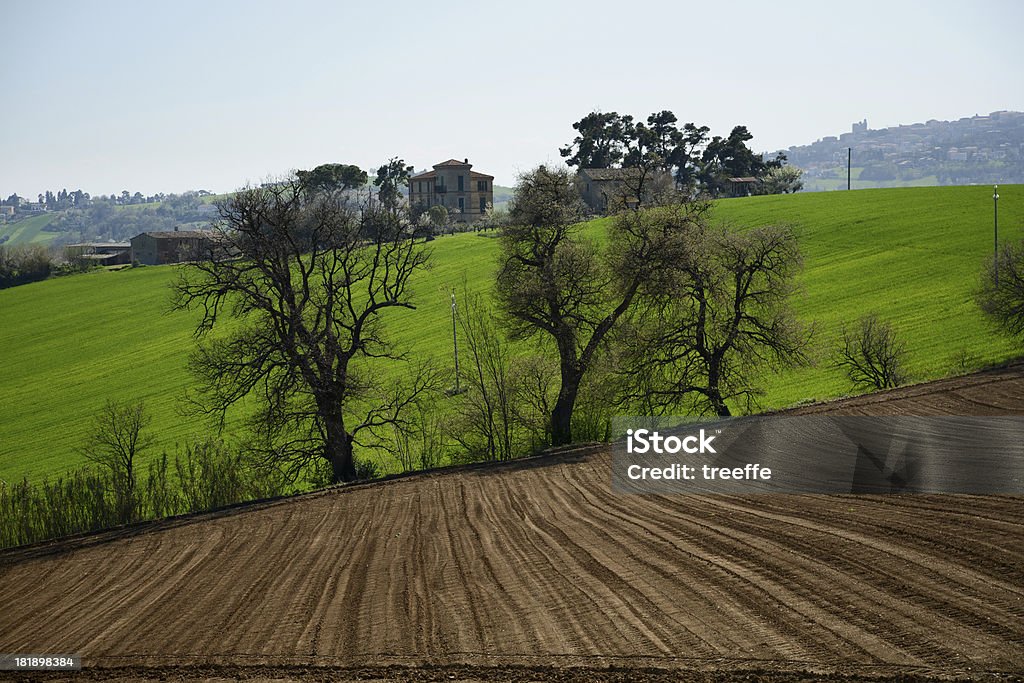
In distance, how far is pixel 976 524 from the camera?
14.3 meters

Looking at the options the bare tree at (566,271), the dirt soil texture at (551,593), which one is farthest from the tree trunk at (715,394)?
the dirt soil texture at (551,593)

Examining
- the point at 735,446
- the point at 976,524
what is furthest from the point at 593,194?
the point at 976,524

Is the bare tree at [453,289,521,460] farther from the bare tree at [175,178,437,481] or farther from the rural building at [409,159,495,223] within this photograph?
the rural building at [409,159,495,223]

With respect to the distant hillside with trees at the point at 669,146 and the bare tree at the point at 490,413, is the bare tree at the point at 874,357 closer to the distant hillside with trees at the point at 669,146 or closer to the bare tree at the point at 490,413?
the bare tree at the point at 490,413

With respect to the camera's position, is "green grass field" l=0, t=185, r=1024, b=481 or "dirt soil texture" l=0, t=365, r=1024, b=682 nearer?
"dirt soil texture" l=0, t=365, r=1024, b=682

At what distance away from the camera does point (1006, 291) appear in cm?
3759

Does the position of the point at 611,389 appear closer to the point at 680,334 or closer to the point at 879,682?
the point at 680,334

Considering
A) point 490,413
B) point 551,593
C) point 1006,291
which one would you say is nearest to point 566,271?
point 490,413

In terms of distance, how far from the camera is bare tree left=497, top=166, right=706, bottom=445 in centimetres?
2969

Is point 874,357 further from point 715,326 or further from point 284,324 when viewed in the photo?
point 284,324

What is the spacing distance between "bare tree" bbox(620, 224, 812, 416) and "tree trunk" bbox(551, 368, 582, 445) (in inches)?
69.9

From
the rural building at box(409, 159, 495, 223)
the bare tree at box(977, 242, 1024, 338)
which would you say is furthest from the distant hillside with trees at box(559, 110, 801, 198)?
the bare tree at box(977, 242, 1024, 338)

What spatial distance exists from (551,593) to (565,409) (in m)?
16.3

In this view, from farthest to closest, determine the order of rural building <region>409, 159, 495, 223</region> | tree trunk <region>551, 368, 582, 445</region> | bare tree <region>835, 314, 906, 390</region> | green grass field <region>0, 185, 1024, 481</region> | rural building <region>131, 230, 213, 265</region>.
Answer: rural building <region>409, 159, 495, 223</region>
rural building <region>131, 230, 213, 265</region>
green grass field <region>0, 185, 1024, 481</region>
bare tree <region>835, 314, 906, 390</region>
tree trunk <region>551, 368, 582, 445</region>
